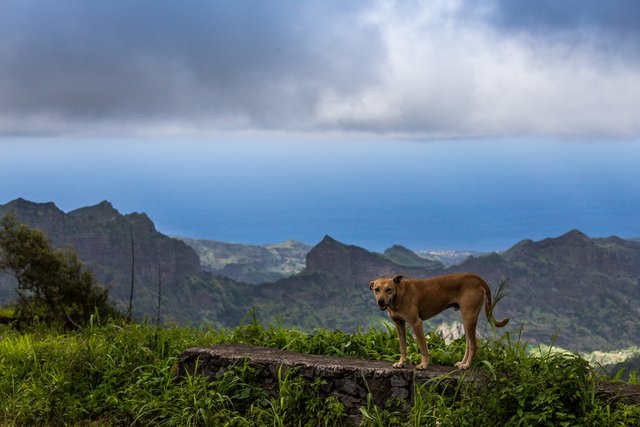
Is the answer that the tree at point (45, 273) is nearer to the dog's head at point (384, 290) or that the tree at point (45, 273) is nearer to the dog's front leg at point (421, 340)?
the dog's front leg at point (421, 340)

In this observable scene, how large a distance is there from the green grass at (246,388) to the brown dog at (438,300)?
0.46 m

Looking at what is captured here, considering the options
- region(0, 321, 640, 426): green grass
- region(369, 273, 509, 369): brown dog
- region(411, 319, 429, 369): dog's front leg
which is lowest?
region(0, 321, 640, 426): green grass

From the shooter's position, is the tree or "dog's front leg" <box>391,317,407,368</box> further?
the tree

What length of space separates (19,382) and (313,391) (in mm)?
5310

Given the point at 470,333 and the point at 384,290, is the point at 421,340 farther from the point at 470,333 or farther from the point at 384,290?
the point at 384,290

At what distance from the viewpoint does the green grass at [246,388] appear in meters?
8.19

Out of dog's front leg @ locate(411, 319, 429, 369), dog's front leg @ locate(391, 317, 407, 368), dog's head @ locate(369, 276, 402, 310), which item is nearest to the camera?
dog's head @ locate(369, 276, 402, 310)

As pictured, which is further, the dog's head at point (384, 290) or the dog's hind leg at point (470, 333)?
the dog's hind leg at point (470, 333)

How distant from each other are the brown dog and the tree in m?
19.8

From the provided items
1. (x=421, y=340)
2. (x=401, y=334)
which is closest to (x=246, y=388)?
(x=401, y=334)

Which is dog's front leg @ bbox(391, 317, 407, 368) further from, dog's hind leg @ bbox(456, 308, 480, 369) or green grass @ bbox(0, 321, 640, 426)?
dog's hind leg @ bbox(456, 308, 480, 369)

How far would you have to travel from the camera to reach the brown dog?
8930mm

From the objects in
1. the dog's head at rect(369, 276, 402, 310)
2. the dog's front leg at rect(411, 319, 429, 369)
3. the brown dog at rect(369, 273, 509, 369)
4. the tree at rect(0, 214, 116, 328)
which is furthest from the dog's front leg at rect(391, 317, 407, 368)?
the tree at rect(0, 214, 116, 328)

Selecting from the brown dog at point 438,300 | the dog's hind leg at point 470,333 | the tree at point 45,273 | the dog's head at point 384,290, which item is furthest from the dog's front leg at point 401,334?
the tree at point 45,273
